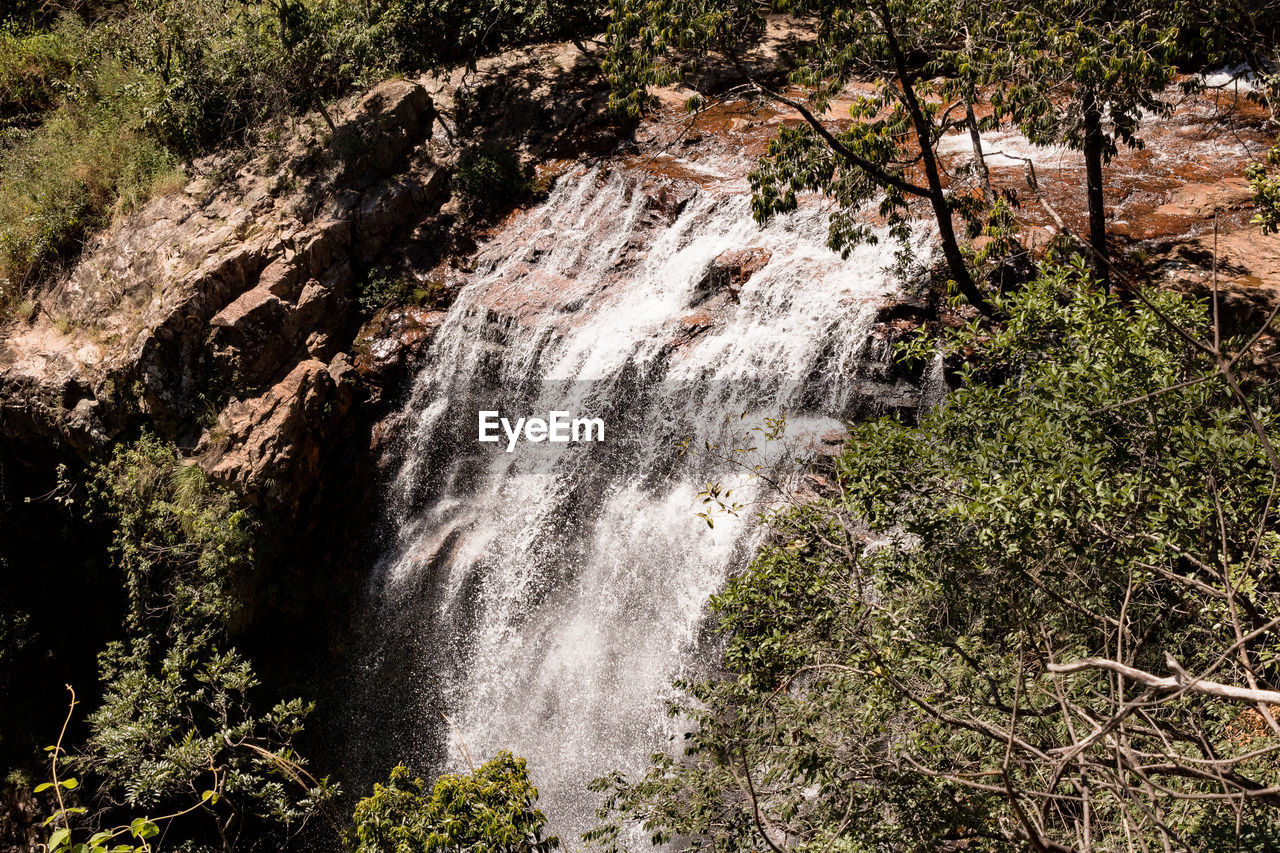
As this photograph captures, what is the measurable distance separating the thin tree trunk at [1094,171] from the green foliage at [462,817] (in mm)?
6845

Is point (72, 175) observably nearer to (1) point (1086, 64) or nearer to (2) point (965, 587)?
(1) point (1086, 64)

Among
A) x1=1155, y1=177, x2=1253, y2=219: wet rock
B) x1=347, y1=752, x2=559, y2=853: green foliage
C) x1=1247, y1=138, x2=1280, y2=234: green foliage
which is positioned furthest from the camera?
x1=1155, y1=177, x2=1253, y2=219: wet rock

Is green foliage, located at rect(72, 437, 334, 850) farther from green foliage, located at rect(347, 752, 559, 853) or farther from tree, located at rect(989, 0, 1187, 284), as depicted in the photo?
tree, located at rect(989, 0, 1187, 284)

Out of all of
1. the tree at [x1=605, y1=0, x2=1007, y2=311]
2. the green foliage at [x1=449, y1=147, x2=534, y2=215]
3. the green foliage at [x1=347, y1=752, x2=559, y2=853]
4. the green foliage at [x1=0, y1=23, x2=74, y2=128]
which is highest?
the green foliage at [x1=0, y1=23, x2=74, y2=128]

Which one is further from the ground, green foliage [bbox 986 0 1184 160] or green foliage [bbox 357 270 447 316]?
green foliage [bbox 986 0 1184 160]

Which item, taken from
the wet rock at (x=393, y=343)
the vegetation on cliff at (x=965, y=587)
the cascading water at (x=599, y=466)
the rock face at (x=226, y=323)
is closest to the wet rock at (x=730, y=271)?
the cascading water at (x=599, y=466)

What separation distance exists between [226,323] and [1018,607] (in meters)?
12.0

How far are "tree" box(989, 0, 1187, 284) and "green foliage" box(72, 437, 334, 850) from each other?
37.1 ft

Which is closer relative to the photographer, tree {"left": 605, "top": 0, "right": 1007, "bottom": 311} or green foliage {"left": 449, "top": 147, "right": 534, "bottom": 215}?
tree {"left": 605, "top": 0, "right": 1007, "bottom": 311}

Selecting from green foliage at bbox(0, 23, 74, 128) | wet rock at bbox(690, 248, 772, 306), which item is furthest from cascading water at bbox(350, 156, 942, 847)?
green foliage at bbox(0, 23, 74, 128)

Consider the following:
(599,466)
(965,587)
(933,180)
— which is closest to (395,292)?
(599,466)

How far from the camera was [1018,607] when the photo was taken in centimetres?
545

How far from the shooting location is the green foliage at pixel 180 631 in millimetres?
10805

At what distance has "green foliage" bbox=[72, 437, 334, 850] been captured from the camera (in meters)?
10.8
